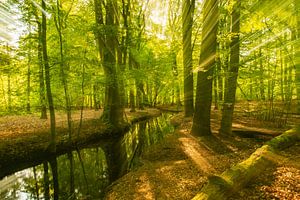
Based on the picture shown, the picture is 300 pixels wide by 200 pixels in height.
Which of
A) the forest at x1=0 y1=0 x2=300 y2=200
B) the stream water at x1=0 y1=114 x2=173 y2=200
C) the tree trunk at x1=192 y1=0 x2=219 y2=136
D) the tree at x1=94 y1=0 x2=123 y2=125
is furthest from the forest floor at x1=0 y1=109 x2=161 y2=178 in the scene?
the tree trunk at x1=192 y1=0 x2=219 y2=136

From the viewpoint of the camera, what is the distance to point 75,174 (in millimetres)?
8453

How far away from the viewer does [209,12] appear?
9.44 meters

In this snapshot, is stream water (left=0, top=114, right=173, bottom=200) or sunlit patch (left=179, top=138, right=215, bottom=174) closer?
sunlit patch (left=179, top=138, right=215, bottom=174)

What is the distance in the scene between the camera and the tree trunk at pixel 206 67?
30.6 ft

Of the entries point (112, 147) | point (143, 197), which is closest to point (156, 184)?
point (143, 197)

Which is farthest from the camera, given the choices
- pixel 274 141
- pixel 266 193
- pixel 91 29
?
pixel 91 29

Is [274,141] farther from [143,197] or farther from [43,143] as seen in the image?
[43,143]

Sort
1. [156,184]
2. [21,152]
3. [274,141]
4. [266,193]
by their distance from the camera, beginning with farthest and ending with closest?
1. [21,152]
2. [274,141]
3. [156,184]
4. [266,193]

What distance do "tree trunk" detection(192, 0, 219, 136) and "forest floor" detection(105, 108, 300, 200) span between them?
0.76 metres

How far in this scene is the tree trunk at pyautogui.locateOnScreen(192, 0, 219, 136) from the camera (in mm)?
9336

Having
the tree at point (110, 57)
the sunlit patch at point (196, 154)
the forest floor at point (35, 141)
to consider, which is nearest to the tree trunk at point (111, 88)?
the tree at point (110, 57)

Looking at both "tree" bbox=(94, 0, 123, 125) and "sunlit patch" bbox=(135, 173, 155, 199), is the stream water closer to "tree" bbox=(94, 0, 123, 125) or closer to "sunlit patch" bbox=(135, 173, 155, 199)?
"sunlit patch" bbox=(135, 173, 155, 199)

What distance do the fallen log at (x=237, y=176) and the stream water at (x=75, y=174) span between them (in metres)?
3.46

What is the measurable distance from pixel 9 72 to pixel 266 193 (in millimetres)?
11876
